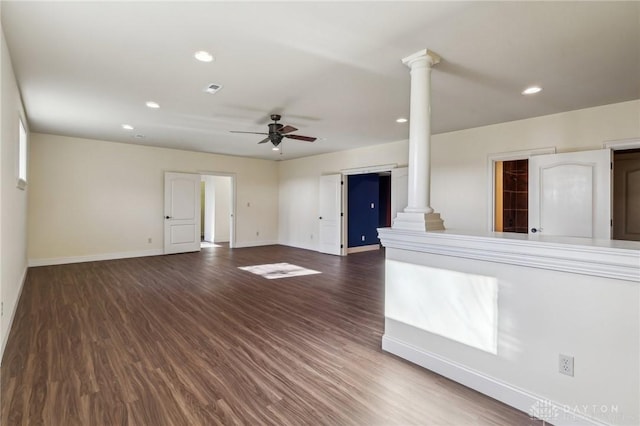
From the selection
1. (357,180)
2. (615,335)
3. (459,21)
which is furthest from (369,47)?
(357,180)

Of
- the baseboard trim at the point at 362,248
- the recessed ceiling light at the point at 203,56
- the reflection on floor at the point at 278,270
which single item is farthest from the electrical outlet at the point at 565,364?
→ the baseboard trim at the point at 362,248

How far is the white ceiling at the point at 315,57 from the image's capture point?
7.29ft

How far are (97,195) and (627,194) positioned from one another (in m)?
10.9

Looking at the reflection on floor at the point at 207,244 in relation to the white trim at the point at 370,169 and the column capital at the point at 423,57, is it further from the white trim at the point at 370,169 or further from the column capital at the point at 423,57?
the column capital at the point at 423,57

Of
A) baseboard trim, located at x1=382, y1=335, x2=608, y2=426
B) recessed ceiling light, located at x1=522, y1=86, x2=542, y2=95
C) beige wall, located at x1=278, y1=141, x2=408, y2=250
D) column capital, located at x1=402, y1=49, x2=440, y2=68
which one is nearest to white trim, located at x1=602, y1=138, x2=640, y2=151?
recessed ceiling light, located at x1=522, y1=86, x2=542, y2=95

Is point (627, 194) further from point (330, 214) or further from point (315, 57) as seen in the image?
point (315, 57)

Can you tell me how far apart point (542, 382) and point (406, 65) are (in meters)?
2.75

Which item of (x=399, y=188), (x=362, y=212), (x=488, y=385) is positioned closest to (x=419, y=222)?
(x=488, y=385)

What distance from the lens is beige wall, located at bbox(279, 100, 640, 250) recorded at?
4137 mm

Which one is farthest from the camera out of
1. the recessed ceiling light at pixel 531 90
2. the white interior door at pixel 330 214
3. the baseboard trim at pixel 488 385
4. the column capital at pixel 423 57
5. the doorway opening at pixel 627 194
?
the white interior door at pixel 330 214

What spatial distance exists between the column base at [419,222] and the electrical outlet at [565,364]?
1164mm

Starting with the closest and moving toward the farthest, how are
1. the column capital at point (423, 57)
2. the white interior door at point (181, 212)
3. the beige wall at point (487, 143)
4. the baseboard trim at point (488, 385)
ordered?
the baseboard trim at point (488, 385)
the column capital at point (423, 57)
the beige wall at point (487, 143)
the white interior door at point (181, 212)

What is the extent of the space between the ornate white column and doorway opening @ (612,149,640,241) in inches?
226

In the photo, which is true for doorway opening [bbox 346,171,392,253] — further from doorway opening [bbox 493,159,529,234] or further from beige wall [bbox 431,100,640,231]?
doorway opening [bbox 493,159,529,234]
